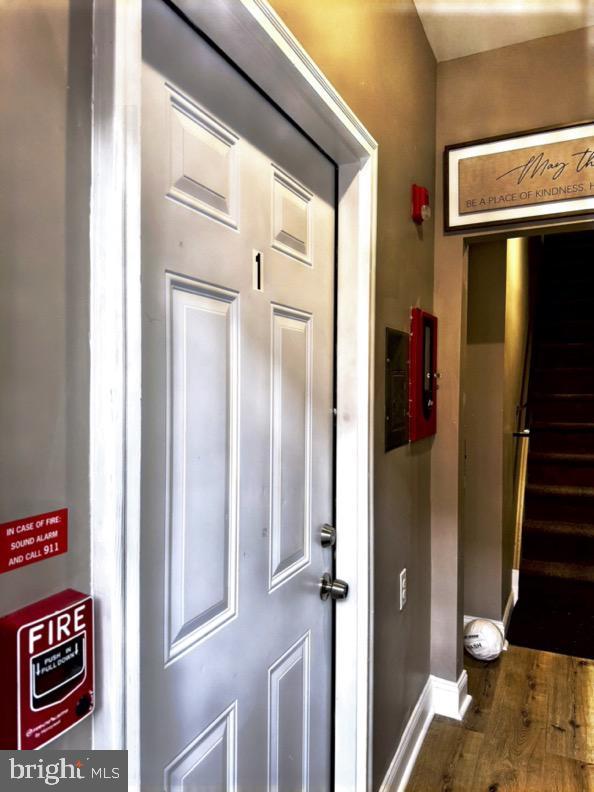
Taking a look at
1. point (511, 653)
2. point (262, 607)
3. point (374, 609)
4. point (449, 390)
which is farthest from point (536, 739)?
Result: point (262, 607)

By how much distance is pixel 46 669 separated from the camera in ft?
1.73

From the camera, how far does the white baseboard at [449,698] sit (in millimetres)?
2121

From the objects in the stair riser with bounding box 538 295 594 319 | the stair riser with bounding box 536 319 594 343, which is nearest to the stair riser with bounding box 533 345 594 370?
the stair riser with bounding box 536 319 594 343

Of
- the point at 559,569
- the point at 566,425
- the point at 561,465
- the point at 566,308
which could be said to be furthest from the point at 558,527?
the point at 566,308

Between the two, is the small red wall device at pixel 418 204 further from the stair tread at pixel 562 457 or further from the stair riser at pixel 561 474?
the stair tread at pixel 562 457

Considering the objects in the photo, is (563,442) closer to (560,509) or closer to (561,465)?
(561,465)

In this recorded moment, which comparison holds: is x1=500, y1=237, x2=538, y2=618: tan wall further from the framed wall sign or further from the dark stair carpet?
the framed wall sign

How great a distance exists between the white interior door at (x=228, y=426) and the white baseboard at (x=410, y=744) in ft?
1.53

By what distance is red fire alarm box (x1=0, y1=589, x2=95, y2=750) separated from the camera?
19.8 inches

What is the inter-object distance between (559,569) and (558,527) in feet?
1.17

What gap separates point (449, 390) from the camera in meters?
2.11

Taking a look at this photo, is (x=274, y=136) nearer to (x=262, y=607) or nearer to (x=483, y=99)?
(x=262, y=607)

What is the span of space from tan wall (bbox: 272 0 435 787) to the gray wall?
0.72 meters

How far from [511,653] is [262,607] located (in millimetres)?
2175
